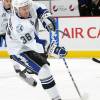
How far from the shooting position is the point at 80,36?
618 centimetres

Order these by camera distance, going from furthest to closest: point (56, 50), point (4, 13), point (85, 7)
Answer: point (85, 7), point (4, 13), point (56, 50)

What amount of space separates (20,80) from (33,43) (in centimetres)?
139

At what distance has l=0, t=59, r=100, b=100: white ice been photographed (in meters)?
4.08

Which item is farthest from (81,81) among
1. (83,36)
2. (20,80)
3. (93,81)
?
(83,36)

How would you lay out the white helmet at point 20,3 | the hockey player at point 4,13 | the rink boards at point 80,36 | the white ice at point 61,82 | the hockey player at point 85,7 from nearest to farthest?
the white helmet at point 20,3, the white ice at point 61,82, the hockey player at point 4,13, the rink boards at point 80,36, the hockey player at point 85,7

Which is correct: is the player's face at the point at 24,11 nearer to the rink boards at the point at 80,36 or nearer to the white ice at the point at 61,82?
the white ice at the point at 61,82

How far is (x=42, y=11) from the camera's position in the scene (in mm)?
3729

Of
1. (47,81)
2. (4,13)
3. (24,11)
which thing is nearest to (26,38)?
(24,11)

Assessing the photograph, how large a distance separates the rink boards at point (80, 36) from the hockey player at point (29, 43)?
2.49 m

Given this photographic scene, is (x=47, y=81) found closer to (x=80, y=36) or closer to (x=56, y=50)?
(x=56, y=50)

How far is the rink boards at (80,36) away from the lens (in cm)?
615

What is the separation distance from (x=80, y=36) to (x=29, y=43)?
2.76m

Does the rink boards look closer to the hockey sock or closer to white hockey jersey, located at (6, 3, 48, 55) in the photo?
white hockey jersey, located at (6, 3, 48, 55)

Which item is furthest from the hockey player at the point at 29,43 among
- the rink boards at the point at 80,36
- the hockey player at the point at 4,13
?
the rink boards at the point at 80,36
